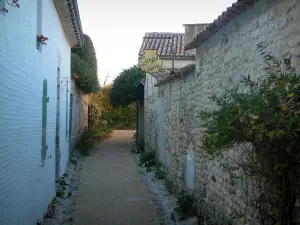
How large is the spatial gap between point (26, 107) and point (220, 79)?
9.20 ft

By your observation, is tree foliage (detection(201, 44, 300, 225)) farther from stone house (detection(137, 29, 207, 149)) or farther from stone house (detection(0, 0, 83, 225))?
stone house (detection(137, 29, 207, 149))

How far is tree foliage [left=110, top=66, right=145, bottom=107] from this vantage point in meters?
21.0

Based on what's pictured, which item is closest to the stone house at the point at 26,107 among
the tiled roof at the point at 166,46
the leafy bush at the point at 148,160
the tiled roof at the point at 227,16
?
the tiled roof at the point at 227,16

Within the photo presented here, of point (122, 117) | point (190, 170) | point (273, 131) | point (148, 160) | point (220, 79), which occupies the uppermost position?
point (220, 79)

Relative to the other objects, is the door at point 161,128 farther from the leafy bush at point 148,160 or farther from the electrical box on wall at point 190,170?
the electrical box on wall at point 190,170

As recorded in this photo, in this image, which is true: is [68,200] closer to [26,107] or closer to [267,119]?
[26,107]

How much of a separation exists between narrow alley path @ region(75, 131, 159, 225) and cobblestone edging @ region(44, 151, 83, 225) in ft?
0.46

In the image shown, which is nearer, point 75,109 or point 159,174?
point 159,174

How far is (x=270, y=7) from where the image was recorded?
3.67 metres

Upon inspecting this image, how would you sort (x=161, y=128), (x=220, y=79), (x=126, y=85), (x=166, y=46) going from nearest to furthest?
(x=220, y=79), (x=161, y=128), (x=166, y=46), (x=126, y=85)

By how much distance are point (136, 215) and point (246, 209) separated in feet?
10.3

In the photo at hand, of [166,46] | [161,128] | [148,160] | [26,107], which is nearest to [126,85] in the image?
[166,46]

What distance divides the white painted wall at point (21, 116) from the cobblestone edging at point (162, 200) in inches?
90.8

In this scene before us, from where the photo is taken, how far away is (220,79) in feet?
17.0
